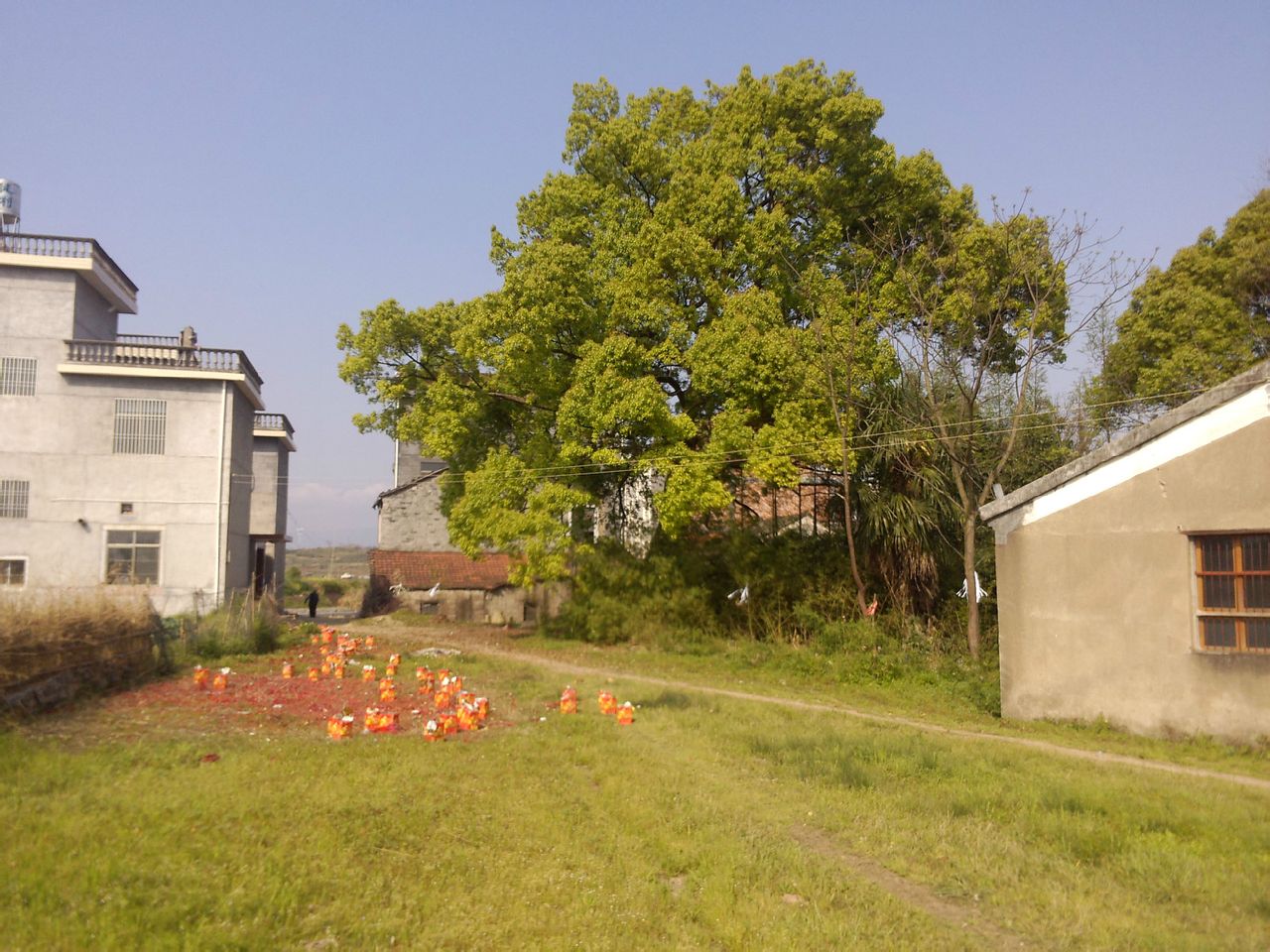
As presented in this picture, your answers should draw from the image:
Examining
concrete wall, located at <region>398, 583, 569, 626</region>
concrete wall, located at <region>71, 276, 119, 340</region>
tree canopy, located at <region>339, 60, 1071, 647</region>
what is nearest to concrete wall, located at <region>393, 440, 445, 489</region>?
concrete wall, located at <region>398, 583, 569, 626</region>

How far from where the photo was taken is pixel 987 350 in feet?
60.3

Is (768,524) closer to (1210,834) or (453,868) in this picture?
(1210,834)

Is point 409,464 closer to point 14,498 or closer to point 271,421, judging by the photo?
point 271,421

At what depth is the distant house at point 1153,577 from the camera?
479 inches

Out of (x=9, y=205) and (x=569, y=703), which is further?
(x=9, y=205)

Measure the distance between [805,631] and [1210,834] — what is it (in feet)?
48.0

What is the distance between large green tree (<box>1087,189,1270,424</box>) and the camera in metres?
22.5

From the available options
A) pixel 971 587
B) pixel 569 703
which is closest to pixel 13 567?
pixel 569 703

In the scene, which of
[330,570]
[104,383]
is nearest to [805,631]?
[104,383]

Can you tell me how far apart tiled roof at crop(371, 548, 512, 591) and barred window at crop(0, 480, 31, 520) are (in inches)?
488

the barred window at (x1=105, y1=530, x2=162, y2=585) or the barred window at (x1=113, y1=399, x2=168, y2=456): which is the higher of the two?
the barred window at (x1=113, y1=399, x2=168, y2=456)

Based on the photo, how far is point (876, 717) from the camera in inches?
592

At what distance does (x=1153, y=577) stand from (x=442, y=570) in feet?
88.5

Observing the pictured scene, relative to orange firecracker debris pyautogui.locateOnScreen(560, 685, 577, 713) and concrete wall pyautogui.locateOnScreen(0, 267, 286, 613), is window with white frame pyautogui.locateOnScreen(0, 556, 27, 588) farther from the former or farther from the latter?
orange firecracker debris pyautogui.locateOnScreen(560, 685, 577, 713)
